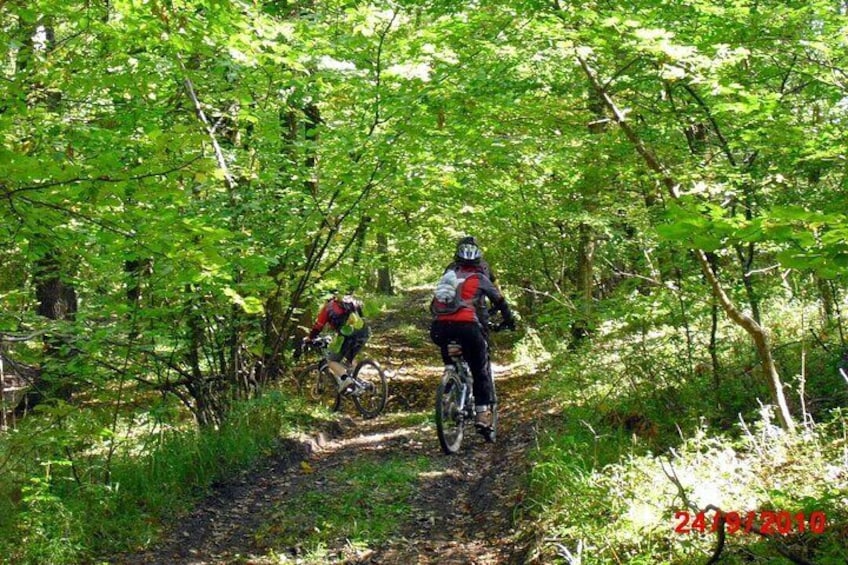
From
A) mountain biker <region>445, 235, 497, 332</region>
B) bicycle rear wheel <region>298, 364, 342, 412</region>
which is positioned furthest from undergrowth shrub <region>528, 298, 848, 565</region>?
bicycle rear wheel <region>298, 364, 342, 412</region>

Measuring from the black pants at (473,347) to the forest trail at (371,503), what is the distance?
30.0 inches

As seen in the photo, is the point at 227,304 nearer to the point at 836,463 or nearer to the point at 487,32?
the point at 487,32

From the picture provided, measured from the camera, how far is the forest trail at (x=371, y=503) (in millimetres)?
5363

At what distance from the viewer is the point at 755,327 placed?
18.1ft

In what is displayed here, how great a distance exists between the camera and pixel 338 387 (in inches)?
453

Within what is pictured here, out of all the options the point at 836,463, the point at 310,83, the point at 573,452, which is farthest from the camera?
the point at 310,83

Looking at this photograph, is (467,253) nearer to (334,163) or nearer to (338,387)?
(334,163)

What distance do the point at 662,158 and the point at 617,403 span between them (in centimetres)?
285

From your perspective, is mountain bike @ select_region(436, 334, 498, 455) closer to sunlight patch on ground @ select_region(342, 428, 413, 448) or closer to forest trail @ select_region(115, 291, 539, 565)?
forest trail @ select_region(115, 291, 539, 565)

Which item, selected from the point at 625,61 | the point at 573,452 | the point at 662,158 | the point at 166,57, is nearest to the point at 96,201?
the point at 166,57

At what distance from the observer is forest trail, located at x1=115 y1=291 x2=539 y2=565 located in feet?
17.6

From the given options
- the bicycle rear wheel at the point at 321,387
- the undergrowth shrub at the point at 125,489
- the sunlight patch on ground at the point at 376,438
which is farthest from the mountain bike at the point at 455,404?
the bicycle rear wheel at the point at 321,387

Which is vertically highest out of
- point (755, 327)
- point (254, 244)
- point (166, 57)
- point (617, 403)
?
point (166, 57)
